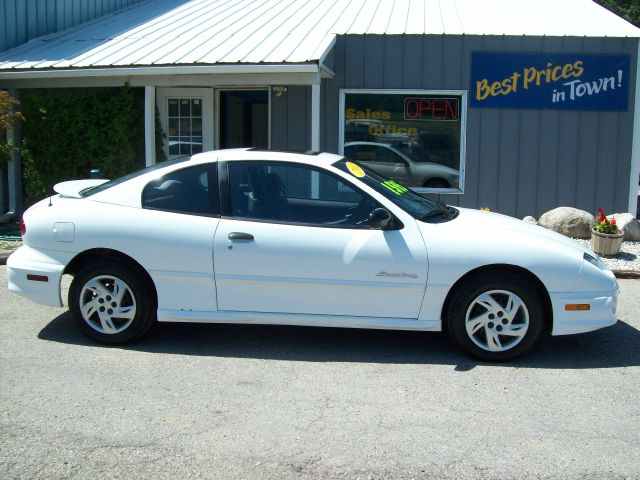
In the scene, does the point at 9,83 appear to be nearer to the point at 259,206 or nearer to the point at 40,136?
the point at 40,136

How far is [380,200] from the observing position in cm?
555

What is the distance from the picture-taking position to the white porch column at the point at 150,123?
36.2ft

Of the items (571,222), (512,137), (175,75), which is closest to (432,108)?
(512,137)

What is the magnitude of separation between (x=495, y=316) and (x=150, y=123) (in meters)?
7.33

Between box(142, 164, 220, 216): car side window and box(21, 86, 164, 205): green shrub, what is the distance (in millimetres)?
6154

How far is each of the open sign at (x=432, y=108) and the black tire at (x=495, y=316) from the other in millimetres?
6446

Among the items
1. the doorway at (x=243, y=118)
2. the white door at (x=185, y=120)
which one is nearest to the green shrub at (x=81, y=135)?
the white door at (x=185, y=120)

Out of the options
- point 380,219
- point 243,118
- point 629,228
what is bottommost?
point 629,228

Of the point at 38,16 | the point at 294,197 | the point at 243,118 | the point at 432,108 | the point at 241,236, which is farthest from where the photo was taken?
the point at 243,118

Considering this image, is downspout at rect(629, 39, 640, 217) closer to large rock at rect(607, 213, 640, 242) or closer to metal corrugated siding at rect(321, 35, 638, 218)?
metal corrugated siding at rect(321, 35, 638, 218)

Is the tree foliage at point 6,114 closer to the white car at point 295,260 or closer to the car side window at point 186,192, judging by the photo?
the white car at point 295,260

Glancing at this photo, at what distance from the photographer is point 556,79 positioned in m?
11.1

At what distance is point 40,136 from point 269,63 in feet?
14.7

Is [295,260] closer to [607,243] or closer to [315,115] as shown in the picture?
[315,115]
